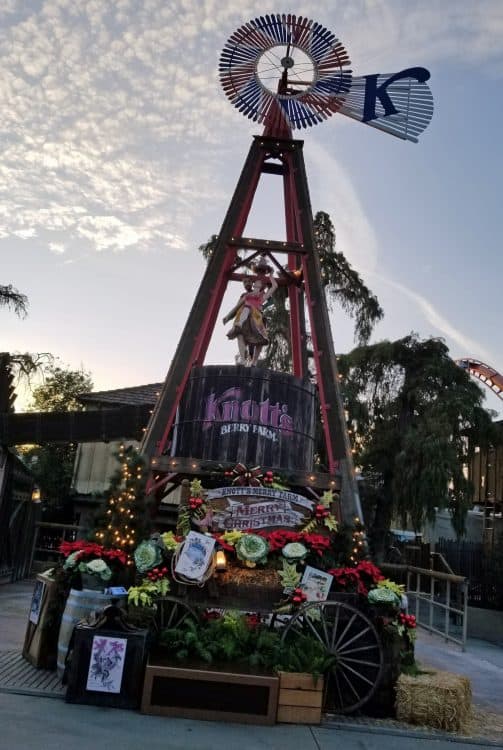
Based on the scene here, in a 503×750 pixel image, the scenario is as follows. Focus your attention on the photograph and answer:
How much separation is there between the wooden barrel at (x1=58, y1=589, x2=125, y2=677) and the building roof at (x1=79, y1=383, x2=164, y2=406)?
720 inches

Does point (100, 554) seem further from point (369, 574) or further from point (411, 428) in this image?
point (411, 428)

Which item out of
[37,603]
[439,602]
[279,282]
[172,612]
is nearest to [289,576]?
[172,612]

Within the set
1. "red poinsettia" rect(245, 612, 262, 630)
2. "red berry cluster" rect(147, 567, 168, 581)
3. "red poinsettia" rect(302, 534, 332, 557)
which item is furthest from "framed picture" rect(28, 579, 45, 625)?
"red poinsettia" rect(302, 534, 332, 557)

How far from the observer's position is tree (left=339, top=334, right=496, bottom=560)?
1869cm

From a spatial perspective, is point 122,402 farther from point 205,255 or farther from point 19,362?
point 19,362

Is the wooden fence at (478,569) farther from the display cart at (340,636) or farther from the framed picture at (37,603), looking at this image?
the framed picture at (37,603)

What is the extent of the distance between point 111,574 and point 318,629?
2963mm

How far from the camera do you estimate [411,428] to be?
19.8m

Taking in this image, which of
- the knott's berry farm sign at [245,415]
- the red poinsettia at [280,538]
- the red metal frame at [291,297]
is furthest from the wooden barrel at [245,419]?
the red poinsettia at [280,538]

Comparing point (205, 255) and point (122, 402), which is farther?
point (122, 402)

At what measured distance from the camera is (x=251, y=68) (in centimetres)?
1563

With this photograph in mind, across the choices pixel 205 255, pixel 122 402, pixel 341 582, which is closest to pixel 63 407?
pixel 122 402

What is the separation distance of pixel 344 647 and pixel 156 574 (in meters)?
2.76

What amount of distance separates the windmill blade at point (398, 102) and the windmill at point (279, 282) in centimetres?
2
